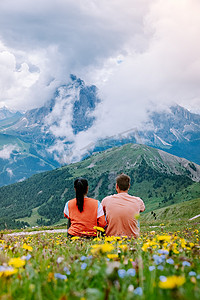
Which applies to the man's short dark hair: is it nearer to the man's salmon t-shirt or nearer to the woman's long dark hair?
the man's salmon t-shirt

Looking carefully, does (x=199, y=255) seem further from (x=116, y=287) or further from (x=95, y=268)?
(x=116, y=287)

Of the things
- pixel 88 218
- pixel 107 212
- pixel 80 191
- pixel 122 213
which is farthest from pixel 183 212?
pixel 80 191

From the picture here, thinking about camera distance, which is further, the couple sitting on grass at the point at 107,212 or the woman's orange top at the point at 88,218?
the woman's orange top at the point at 88,218

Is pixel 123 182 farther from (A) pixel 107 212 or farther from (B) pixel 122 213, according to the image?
(A) pixel 107 212

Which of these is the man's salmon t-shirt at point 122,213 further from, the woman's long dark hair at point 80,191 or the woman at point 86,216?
the woman's long dark hair at point 80,191

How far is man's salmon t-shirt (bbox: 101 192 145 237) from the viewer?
8.55 meters

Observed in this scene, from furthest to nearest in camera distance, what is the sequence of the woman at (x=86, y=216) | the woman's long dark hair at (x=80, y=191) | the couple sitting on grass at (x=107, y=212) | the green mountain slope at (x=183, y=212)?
the green mountain slope at (x=183, y=212)
the woman at (x=86, y=216)
the couple sitting on grass at (x=107, y=212)
the woman's long dark hair at (x=80, y=191)

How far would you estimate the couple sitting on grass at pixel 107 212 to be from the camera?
8.55 m

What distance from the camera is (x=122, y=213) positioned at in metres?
8.55

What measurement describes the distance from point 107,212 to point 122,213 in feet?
1.92

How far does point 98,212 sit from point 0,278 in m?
6.63

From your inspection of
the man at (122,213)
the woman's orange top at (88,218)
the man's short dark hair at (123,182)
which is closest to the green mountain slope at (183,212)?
the man at (122,213)

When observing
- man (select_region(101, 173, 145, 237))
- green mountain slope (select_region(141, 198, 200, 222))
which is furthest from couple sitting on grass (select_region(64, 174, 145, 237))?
green mountain slope (select_region(141, 198, 200, 222))

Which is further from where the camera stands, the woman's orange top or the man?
the woman's orange top
